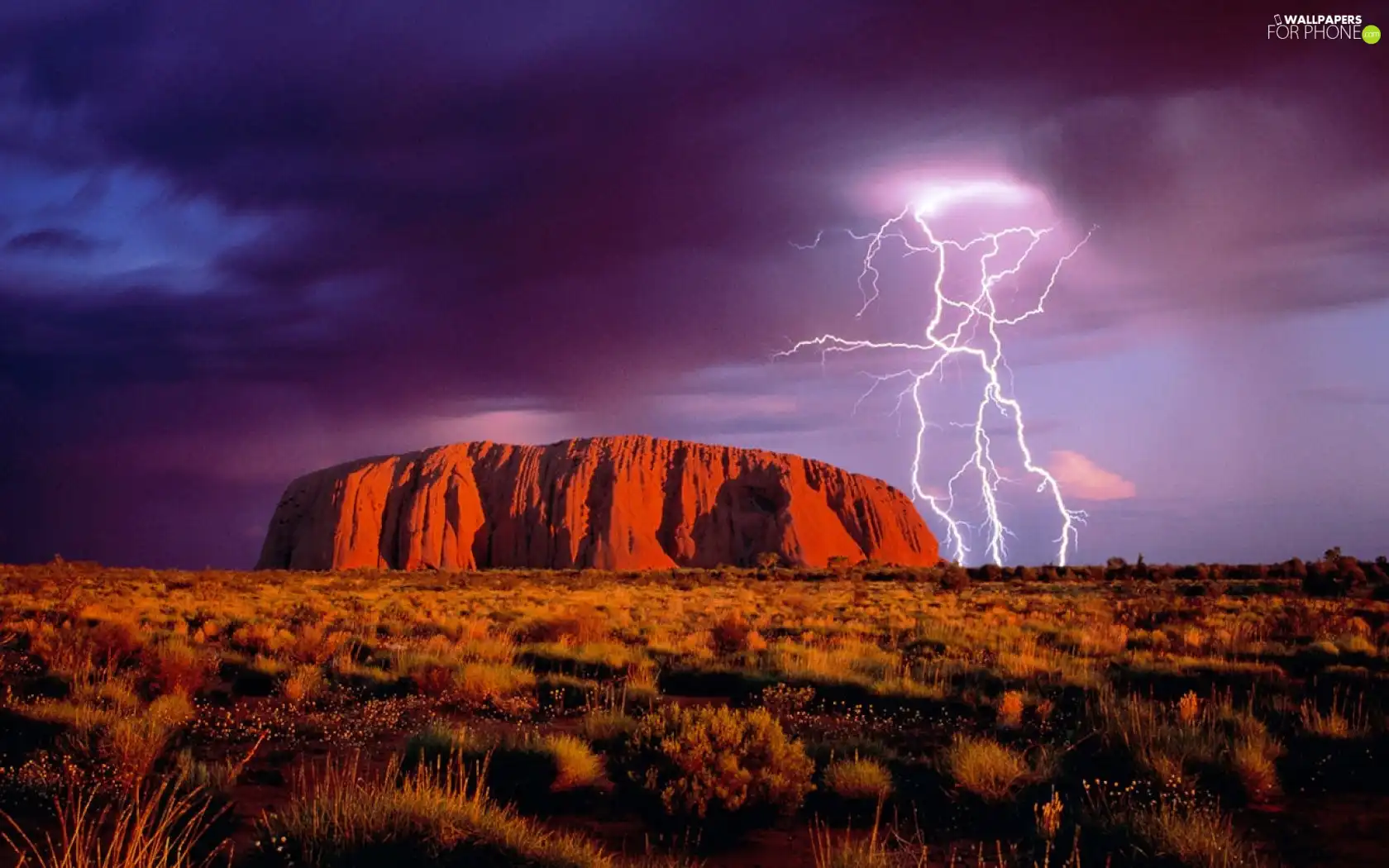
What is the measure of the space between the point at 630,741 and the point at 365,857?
261 cm

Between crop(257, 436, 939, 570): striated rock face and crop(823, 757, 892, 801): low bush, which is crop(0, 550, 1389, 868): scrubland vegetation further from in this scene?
crop(257, 436, 939, 570): striated rock face

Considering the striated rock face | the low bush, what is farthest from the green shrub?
the striated rock face

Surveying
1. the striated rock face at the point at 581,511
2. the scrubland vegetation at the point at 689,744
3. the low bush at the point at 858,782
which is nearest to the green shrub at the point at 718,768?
the scrubland vegetation at the point at 689,744

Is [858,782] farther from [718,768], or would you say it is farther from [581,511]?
[581,511]

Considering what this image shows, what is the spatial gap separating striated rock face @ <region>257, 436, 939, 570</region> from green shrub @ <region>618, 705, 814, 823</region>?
287 ft

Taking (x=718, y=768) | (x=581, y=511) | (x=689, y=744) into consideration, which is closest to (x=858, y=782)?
(x=718, y=768)

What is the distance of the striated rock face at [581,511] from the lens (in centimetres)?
9906

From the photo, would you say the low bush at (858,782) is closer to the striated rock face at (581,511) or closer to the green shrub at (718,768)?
the green shrub at (718,768)

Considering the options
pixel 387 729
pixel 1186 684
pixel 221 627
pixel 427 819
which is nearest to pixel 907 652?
pixel 1186 684

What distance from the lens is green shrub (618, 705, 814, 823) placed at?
641 centimetres

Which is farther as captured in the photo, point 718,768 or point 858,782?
point 858,782

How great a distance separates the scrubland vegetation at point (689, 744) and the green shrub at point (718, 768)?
0.08 feet

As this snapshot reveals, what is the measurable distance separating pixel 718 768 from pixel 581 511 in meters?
98.3

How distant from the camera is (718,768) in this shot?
21.5 feet
